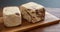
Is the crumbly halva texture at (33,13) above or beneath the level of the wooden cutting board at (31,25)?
above

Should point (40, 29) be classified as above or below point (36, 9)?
below

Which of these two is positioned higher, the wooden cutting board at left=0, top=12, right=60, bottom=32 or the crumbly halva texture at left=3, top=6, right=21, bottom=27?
the crumbly halva texture at left=3, top=6, right=21, bottom=27

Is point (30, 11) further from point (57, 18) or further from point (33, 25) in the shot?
point (57, 18)

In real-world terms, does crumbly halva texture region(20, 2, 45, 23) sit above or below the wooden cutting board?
above

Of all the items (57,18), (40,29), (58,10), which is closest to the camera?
(40,29)

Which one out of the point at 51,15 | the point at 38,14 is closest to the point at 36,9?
the point at 38,14

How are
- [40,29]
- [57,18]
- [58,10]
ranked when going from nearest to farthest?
[40,29] → [57,18] → [58,10]

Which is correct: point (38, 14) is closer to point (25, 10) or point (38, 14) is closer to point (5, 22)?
point (25, 10)

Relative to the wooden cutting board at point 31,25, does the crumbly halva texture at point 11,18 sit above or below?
above

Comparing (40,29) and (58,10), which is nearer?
(40,29)
